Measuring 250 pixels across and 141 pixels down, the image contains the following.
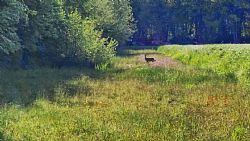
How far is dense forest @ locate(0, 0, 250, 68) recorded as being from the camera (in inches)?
1112

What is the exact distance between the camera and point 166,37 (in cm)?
→ 10838

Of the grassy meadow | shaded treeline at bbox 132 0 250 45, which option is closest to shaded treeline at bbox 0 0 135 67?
the grassy meadow

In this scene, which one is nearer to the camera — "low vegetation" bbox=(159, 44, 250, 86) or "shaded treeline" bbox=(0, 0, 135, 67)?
"low vegetation" bbox=(159, 44, 250, 86)

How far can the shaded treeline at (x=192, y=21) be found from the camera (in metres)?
93.6

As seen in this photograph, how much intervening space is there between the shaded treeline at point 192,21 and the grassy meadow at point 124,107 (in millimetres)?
70115

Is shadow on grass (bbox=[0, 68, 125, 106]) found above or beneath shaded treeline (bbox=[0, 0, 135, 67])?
beneath

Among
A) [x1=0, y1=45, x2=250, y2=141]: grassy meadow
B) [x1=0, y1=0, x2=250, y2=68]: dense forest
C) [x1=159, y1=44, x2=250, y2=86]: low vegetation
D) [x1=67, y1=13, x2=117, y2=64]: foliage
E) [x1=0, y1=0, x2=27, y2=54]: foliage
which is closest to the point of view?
[x1=0, y1=45, x2=250, y2=141]: grassy meadow

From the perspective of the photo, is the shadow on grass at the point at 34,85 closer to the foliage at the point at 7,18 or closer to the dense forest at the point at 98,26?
the dense forest at the point at 98,26

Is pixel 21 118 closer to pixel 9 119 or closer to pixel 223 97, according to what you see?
pixel 9 119

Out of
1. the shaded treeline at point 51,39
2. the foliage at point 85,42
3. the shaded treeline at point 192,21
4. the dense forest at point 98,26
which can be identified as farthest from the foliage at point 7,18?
the shaded treeline at point 192,21

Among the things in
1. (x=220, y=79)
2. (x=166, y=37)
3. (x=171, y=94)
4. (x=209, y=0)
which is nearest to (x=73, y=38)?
(x=220, y=79)

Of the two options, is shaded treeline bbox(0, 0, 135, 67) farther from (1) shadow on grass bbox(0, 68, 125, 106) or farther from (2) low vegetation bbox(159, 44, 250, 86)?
(2) low vegetation bbox(159, 44, 250, 86)

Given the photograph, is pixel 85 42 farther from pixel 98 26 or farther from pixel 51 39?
pixel 98 26

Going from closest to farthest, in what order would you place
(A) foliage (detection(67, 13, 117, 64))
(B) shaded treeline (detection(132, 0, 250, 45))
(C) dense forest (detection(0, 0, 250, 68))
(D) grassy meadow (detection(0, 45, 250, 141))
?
1. (D) grassy meadow (detection(0, 45, 250, 141))
2. (C) dense forest (detection(0, 0, 250, 68))
3. (A) foliage (detection(67, 13, 117, 64))
4. (B) shaded treeline (detection(132, 0, 250, 45))
